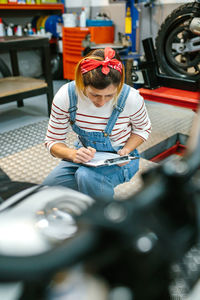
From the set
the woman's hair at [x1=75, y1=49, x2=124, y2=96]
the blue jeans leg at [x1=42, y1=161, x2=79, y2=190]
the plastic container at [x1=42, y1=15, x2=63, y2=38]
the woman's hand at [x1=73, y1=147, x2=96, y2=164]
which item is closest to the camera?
the woman's hair at [x1=75, y1=49, x2=124, y2=96]

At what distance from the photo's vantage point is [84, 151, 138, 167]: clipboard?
1.17 m

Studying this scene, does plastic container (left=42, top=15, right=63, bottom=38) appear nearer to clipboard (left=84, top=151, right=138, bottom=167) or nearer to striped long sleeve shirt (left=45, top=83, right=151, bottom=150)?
striped long sleeve shirt (left=45, top=83, right=151, bottom=150)

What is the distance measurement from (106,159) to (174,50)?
1.44m

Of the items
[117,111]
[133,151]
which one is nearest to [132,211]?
[117,111]

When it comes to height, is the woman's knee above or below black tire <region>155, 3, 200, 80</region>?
below

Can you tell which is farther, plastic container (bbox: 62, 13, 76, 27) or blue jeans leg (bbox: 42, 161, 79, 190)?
plastic container (bbox: 62, 13, 76, 27)

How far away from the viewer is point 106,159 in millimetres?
1197

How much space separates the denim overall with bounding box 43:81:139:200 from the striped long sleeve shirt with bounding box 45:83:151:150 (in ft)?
0.09

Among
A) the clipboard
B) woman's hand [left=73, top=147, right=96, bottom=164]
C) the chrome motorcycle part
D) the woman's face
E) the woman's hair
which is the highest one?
the chrome motorcycle part

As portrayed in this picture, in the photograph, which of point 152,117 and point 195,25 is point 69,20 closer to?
point 152,117

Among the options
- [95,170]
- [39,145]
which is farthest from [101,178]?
[39,145]

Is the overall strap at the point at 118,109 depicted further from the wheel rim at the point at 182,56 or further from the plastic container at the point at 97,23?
the plastic container at the point at 97,23

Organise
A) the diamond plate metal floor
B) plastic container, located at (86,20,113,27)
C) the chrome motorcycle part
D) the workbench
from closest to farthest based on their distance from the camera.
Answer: the chrome motorcycle part, the diamond plate metal floor, the workbench, plastic container, located at (86,20,113,27)

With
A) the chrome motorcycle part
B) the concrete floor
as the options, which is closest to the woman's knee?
the concrete floor
